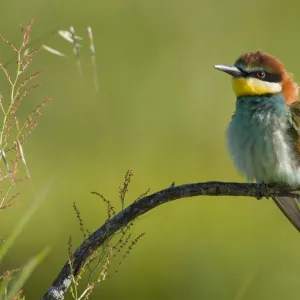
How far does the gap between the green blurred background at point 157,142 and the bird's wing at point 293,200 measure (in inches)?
18.3

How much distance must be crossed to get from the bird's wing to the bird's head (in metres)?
0.04

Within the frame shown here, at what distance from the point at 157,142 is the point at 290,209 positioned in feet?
8.70

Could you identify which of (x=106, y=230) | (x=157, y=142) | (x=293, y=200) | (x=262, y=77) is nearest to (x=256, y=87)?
(x=262, y=77)

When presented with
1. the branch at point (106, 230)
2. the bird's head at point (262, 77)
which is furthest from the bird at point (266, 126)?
the branch at point (106, 230)

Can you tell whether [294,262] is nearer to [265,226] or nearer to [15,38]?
[265,226]

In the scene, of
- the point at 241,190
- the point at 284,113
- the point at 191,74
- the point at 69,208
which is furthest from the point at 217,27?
the point at 241,190

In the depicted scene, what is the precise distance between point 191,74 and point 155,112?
36 centimetres

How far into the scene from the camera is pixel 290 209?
8.56ft

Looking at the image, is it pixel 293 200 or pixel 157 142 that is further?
pixel 157 142

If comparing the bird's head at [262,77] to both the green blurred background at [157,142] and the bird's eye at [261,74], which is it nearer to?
the bird's eye at [261,74]

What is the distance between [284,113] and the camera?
2688 millimetres

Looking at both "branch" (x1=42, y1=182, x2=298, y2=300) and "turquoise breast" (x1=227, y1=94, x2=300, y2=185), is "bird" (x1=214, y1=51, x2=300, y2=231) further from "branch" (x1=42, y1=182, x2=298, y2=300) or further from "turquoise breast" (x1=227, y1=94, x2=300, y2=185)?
"branch" (x1=42, y1=182, x2=298, y2=300)

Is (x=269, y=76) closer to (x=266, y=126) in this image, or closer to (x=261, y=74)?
(x=261, y=74)

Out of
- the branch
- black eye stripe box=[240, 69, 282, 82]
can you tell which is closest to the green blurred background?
black eye stripe box=[240, 69, 282, 82]
